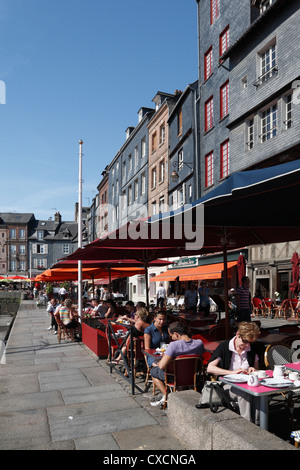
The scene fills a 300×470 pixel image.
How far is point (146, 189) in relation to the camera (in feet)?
125

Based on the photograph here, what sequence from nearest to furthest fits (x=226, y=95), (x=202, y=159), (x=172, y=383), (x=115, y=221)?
(x=172, y=383), (x=226, y=95), (x=202, y=159), (x=115, y=221)

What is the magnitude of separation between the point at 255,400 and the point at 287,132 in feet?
49.0

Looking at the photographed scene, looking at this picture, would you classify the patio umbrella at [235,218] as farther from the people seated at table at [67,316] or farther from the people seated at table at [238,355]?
the people seated at table at [67,316]

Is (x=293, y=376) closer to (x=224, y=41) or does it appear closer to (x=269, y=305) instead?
(x=269, y=305)

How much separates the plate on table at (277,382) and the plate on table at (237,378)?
0.59 ft

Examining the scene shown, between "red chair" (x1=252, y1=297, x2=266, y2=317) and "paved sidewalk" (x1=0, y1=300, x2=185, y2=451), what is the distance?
1190cm

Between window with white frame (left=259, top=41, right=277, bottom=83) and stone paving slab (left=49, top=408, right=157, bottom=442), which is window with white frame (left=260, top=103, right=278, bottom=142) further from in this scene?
stone paving slab (left=49, top=408, right=157, bottom=442)

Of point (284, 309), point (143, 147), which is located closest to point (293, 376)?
point (284, 309)

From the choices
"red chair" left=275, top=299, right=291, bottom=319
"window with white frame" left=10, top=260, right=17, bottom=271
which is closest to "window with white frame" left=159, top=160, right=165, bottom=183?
"red chair" left=275, top=299, right=291, bottom=319

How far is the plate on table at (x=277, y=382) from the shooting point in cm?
426
